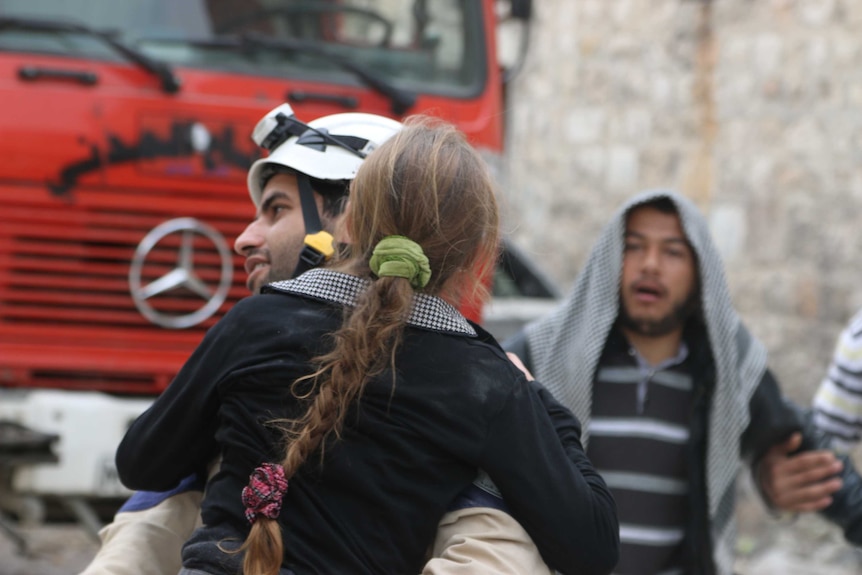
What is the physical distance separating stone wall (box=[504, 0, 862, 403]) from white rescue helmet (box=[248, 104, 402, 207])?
4837mm

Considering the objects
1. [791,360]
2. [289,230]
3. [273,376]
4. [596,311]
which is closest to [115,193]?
[596,311]

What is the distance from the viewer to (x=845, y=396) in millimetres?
3740

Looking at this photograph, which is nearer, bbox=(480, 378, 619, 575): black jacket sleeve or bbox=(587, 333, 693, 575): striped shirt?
bbox=(480, 378, 619, 575): black jacket sleeve

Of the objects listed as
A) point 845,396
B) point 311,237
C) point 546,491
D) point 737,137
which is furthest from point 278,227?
point 737,137

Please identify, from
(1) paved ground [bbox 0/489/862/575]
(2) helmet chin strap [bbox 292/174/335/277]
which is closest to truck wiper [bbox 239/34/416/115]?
(2) helmet chin strap [bbox 292/174/335/277]

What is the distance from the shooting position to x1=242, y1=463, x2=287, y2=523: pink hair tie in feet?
6.09

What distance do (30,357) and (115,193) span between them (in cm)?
64

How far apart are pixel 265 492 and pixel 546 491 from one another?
40 centimetres

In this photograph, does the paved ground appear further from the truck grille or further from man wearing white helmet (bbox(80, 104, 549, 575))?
man wearing white helmet (bbox(80, 104, 549, 575))

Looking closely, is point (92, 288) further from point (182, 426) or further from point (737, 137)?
point (737, 137)

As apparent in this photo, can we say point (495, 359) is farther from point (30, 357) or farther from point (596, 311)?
point (30, 357)

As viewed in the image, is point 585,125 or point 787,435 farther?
point 585,125

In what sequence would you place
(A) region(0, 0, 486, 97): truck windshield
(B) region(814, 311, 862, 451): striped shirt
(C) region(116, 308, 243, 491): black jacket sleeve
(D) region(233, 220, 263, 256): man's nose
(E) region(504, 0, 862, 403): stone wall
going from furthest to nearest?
(E) region(504, 0, 862, 403): stone wall
(A) region(0, 0, 486, 97): truck windshield
(B) region(814, 311, 862, 451): striped shirt
(D) region(233, 220, 263, 256): man's nose
(C) region(116, 308, 243, 491): black jacket sleeve

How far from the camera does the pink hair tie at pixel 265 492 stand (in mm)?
1855
